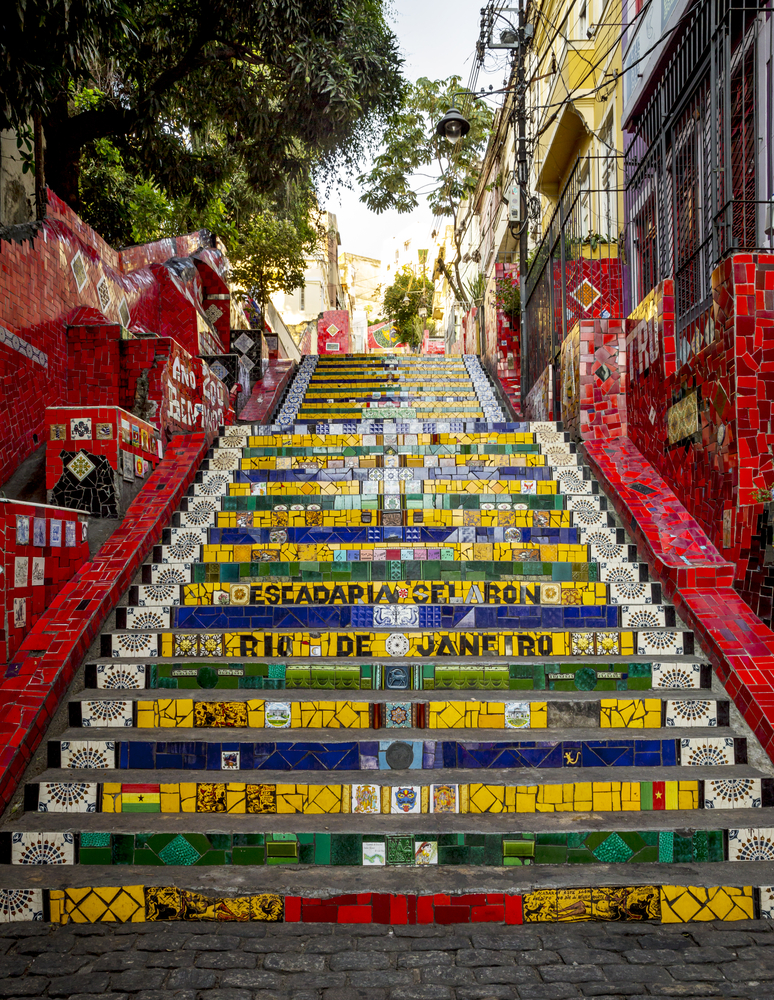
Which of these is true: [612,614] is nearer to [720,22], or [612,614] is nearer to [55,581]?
[55,581]

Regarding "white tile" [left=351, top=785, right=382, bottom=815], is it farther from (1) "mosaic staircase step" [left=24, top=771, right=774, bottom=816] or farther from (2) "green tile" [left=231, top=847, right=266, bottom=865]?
(2) "green tile" [left=231, top=847, right=266, bottom=865]

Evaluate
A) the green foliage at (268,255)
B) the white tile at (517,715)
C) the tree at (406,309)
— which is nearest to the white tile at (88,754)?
the white tile at (517,715)

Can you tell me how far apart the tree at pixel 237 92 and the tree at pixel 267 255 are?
740cm

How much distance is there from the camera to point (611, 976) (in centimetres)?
230

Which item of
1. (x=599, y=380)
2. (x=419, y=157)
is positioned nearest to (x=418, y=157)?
(x=419, y=157)

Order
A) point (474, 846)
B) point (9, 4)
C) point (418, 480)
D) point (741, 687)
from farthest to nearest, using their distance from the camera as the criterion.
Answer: point (418, 480) → point (9, 4) → point (741, 687) → point (474, 846)

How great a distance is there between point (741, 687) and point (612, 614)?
2.49 feet

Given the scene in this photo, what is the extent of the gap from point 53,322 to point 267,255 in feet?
40.6

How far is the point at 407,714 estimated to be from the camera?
3.35 metres

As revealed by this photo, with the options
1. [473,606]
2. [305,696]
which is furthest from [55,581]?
[473,606]

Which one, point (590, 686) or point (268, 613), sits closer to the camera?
point (590, 686)

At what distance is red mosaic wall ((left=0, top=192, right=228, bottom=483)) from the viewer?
5629mm

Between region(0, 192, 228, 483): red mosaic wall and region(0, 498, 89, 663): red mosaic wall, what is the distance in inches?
58.3

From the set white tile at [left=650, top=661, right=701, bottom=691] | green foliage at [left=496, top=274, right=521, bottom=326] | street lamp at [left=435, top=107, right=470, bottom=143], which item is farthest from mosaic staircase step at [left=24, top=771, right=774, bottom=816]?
street lamp at [left=435, top=107, right=470, bottom=143]
